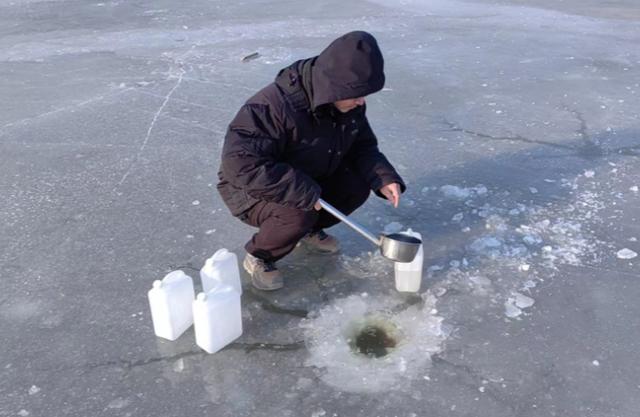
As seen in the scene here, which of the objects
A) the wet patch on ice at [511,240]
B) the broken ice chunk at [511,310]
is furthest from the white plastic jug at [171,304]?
the broken ice chunk at [511,310]

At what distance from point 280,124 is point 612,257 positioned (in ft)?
6.21

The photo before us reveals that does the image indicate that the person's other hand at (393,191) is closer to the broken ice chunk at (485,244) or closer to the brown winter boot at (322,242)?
the brown winter boot at (322,242)

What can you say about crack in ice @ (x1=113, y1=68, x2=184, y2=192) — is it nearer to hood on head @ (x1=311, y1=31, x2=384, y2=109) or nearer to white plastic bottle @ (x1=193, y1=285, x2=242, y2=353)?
white plastic bottle @ (x1=193, y1=285, x2=242, y2=353)

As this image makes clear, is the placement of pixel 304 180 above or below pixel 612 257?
above

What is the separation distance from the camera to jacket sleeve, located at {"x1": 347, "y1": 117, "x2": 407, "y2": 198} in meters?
3.15

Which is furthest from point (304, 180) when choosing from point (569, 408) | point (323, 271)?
point (569, 408)

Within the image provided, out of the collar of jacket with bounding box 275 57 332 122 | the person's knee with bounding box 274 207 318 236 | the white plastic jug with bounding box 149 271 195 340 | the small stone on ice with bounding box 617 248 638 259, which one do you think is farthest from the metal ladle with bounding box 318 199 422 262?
the small stone on ice with bounding box 617 248 638 259

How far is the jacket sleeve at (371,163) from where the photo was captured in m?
3.15

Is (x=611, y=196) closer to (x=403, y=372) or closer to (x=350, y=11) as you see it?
(x=403, y=372)

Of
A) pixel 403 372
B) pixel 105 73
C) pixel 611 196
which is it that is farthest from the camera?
pixel 105 73

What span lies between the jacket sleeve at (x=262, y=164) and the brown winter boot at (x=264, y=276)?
0.43 m

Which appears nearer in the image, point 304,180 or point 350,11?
point 304,180

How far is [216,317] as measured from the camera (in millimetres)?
2621

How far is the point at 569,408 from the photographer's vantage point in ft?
7.97
